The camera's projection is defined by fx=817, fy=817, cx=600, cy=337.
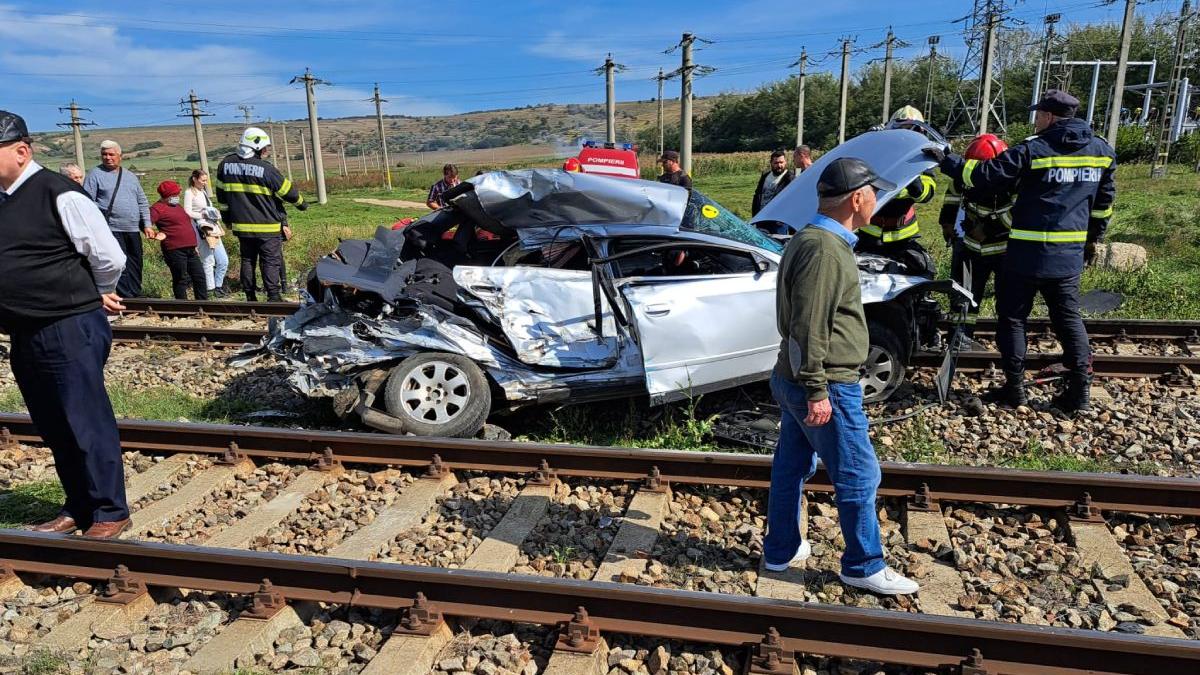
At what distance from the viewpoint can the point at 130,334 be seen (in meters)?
8.88

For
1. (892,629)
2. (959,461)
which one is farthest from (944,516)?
(892,629)

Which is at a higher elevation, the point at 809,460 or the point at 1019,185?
the point at 1019,185

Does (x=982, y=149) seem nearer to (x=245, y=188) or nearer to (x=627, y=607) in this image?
(x=627, y=607)

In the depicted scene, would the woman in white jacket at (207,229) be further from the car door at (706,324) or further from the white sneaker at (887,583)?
the white sneaker at (887,583)

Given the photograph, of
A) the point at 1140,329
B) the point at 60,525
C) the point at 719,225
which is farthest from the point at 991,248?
the point at 60,525

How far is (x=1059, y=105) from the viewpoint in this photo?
5664 millimetres

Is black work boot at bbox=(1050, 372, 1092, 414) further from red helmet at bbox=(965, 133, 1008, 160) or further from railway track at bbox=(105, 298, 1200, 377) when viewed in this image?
red helmet at bbox=(965, 133, 1008, 160)

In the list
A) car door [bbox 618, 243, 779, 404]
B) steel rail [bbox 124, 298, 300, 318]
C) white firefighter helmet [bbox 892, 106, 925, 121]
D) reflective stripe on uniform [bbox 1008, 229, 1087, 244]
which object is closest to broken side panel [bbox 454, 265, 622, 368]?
car door [bbox 618, 243, 779, 404]

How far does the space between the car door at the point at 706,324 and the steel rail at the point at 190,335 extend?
188 inches

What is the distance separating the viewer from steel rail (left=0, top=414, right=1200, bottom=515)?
14.6ft

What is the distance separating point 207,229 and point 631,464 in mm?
8594

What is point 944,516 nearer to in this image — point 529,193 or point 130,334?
point 529,193

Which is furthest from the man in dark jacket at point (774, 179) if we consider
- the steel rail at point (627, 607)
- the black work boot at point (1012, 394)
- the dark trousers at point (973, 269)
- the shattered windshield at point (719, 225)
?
the steel rail at point (627, 607)

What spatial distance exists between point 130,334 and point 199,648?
645 cm
